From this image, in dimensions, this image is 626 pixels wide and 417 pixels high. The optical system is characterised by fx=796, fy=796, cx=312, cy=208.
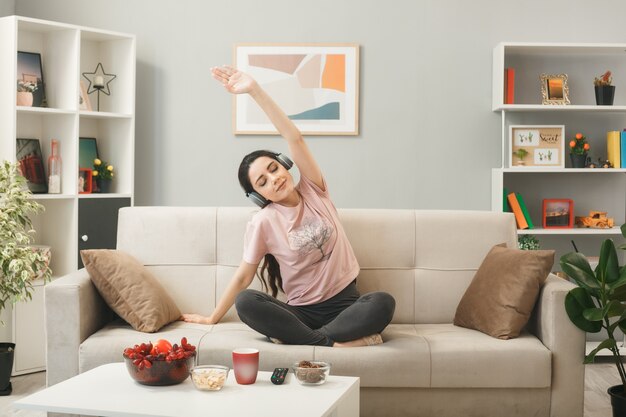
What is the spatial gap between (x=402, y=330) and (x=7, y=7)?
10.2 ft

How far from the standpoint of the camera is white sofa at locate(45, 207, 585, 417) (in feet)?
9.46

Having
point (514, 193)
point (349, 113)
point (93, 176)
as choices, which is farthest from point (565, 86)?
point (93, 176)

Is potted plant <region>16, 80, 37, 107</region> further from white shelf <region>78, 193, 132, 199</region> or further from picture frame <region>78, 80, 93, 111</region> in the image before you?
white shelf <region>78, 193, 132, 199</region>

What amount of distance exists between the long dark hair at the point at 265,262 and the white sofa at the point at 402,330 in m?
0.18

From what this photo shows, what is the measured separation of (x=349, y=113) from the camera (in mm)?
4676

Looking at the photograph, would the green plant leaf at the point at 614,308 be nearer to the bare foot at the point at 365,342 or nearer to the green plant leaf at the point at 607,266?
the green plant leaf at the point at 607,266

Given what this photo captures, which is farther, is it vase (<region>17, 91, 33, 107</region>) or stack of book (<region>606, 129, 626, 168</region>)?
stack of book (<region>606, 129, 626, 168</region>)

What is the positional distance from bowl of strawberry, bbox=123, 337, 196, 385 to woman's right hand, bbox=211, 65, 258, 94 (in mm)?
1092

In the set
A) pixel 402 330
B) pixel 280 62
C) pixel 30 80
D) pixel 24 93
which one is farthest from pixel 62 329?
pixel 280 62

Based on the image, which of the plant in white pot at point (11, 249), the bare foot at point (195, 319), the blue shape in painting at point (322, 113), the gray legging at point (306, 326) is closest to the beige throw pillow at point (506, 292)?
the gray legging at point (306, 326)

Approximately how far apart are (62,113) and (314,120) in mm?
1416

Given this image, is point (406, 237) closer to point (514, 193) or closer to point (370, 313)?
point (370, 313)

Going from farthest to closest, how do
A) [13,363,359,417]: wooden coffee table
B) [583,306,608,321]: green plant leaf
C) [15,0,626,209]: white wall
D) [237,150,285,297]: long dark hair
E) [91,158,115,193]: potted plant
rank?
[15,0,626,209]: white wall < [91,158,115,193]: potted plant < [237,150,285,297]: long dark hair < [583,306,608,321]: green plant leaf < [13,363,359,417]: wooden coffee table

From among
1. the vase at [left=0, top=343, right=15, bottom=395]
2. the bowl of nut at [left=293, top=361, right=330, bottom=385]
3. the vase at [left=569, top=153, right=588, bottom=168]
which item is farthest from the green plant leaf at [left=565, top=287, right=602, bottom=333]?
the vase at [left=0, top=343, right=15, bottom=395]
